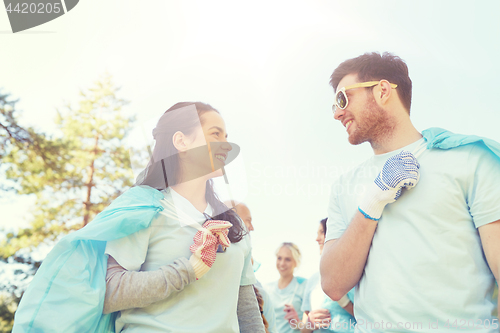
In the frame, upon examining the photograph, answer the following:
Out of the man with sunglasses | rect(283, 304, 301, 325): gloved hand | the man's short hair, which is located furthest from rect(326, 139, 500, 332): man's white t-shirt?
rect(283, 304, 301, 325): gloved hand

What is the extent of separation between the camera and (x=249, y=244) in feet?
7.43

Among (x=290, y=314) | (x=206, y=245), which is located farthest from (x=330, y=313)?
Answer: (x=206, y=245)

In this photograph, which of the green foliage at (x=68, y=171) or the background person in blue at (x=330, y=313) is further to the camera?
the green foliage at (x=68, y=171)

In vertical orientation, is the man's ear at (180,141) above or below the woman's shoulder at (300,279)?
above

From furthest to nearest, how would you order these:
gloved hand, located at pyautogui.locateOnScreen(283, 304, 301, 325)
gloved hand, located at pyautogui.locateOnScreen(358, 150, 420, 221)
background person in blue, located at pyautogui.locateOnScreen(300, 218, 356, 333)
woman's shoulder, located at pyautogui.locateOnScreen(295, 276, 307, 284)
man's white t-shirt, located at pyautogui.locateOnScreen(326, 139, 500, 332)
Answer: woman's shoulder, located at pyautogui.locateOnScreen(295, 276, 307, 284), gloved hand, located at pyautogui.locateOnScreen(283, 304, 301, 325), background person in blue, located at pyautogui.locateOnScreen(300, 218, 356, 333), gloved hand, located at pyautogui.locateOnScreen(358, 150, 420, 221), man's white t-shirt, located at pyautogui.locateOnScreen(326, 139, 500, 332)

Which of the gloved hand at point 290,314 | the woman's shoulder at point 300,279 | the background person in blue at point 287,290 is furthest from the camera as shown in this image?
the woman's shoulder at point 300,279

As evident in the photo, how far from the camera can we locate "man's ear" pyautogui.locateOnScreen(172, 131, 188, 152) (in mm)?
2215

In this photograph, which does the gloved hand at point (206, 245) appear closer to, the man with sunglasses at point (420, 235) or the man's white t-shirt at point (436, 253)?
the man with sunglasses at point (420, 235)

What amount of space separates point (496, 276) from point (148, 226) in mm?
1639

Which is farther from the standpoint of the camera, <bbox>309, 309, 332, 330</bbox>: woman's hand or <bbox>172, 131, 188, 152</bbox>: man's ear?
<bbox>309, 309, 332, 330</bbox>: woman's hand

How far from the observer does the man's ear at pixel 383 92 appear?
234 centimetres

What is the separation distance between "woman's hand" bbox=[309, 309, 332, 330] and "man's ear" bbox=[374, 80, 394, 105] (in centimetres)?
263

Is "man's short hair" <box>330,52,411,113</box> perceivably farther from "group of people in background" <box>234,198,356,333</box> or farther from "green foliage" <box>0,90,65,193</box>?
"green foliage" <box>0,90,65,193</box>

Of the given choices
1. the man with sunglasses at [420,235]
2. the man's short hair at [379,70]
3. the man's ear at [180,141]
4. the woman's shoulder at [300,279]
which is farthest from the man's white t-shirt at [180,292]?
Answer: the woman's shoulder at [300,279]
